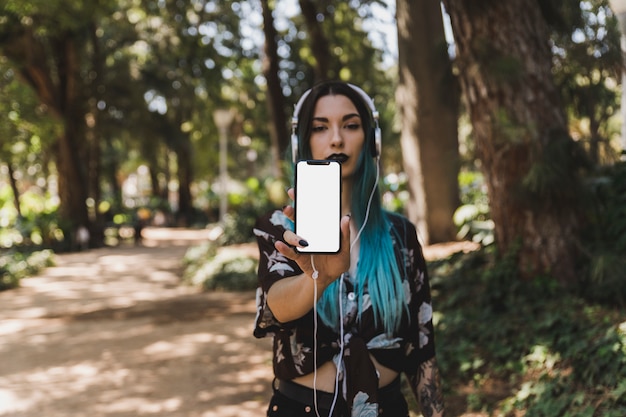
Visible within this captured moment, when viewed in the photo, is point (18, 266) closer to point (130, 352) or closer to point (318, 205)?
point (130, 352)

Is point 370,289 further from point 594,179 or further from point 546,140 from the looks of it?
point 594,179

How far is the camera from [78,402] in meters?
5.79

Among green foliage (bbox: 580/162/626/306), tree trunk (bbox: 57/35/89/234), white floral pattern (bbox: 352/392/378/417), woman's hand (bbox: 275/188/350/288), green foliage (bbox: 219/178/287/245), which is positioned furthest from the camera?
tree trunk (bbox: 57/35/89/234)

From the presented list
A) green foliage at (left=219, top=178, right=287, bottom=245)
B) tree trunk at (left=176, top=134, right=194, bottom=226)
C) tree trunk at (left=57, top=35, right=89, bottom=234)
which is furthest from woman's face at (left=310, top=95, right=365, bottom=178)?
tree trunk at (left=176, top=134, right=194, bottom=226)

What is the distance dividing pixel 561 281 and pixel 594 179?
0.90m

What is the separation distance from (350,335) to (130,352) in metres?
6.35

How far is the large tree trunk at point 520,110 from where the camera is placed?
5.00m

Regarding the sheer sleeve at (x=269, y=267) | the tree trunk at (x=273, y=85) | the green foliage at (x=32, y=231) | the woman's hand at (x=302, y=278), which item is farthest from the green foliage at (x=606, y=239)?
the green foliage at (x=32, y=231)

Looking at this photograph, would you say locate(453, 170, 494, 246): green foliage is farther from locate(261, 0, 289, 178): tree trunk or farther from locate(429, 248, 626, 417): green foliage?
locate(261, 0, 289, 178): tree trunk

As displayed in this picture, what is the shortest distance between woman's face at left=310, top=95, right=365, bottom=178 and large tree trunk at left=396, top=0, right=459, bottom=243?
857 centimetres

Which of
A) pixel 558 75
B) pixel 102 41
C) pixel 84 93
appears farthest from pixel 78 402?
pixel 102 41

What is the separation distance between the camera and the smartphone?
5.14 feet

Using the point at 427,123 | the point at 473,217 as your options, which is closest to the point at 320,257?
the point at 473,217

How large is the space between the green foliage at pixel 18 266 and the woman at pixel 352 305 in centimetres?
1363
